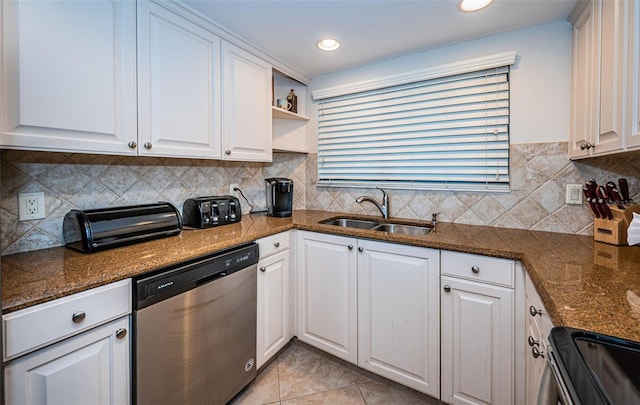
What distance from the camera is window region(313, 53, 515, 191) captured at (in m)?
1.85

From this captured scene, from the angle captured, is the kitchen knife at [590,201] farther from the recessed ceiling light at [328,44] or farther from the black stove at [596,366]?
the recessed ceiling light at [328,44]

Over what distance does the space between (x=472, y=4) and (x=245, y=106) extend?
1436 millimetres

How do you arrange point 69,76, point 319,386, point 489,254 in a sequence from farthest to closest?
point 319,386 → point 489,254 → point 69,76

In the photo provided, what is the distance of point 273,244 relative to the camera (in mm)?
1825

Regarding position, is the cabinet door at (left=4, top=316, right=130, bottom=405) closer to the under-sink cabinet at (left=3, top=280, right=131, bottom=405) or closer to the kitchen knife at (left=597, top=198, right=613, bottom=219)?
the under-sink cabinet at (left=3, top=280, right=131, bottom=405)

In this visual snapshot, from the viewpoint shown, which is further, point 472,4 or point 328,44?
point 328,44

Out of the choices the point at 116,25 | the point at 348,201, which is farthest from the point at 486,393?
the point at 116,25

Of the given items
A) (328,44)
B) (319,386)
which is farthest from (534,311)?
(328,44)

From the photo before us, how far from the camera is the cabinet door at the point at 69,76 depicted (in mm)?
1015

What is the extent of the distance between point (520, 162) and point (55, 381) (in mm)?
2398

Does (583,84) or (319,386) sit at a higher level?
(583,84)

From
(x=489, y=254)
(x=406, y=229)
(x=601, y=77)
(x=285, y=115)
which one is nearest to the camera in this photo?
(x=601, y=77)

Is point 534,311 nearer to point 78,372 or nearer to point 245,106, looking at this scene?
point 78,372

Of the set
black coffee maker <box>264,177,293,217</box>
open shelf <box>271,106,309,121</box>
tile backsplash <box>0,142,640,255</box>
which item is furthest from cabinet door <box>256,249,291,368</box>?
open shelf <box>271,106,309,121</box>
